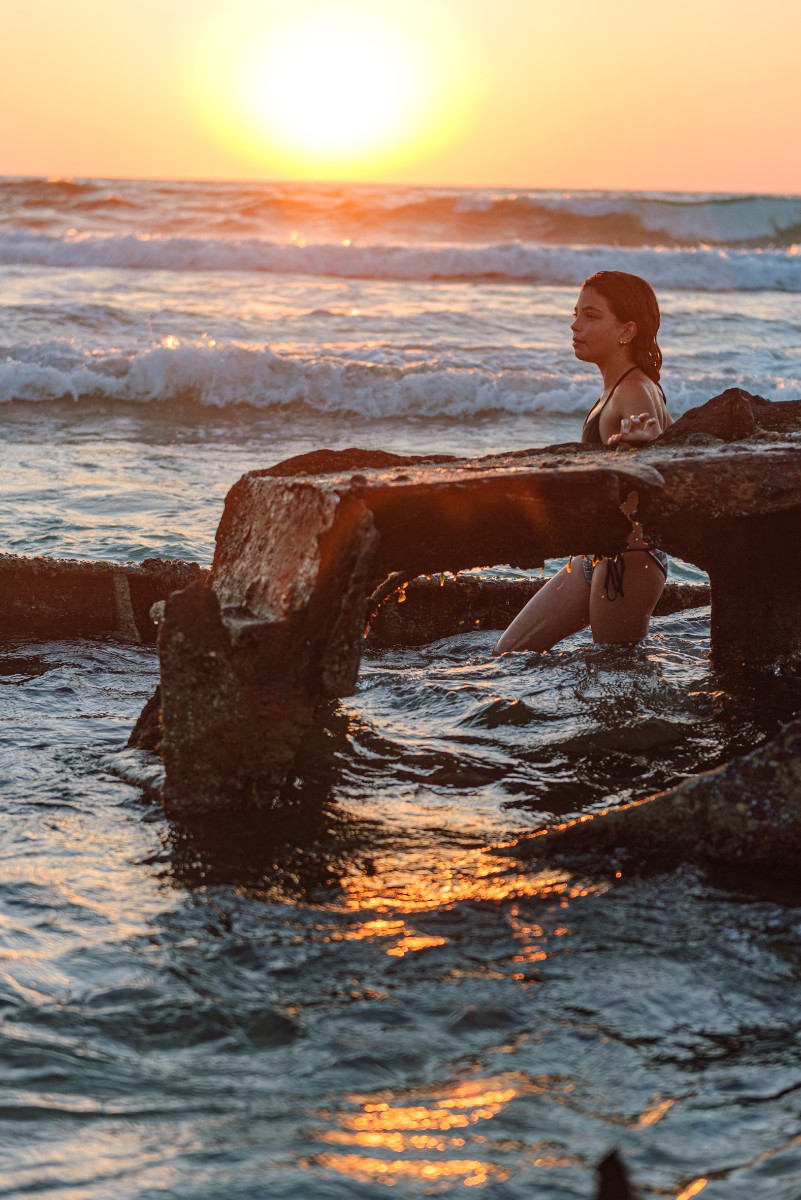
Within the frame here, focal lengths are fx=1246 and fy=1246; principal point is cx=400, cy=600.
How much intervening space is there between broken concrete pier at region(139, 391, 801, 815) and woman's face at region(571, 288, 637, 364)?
4.89ft

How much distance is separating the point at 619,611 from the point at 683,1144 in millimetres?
3622

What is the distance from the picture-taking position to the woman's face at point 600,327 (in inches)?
230

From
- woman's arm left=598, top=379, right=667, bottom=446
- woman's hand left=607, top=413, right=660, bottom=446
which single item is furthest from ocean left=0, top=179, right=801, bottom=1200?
woman's arm left=598, top=379, right=667, bottom=446

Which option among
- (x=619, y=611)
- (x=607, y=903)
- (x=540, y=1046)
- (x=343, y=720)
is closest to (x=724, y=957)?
(x=607, y=903)

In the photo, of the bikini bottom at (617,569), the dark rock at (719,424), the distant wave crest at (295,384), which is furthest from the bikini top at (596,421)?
the distant wave crest at (295,384)

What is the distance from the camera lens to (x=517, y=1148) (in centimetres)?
242

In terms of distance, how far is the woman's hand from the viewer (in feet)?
15.8

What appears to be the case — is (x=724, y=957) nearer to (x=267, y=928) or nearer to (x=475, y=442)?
(x=267, y=928)

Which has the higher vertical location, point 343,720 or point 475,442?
point 475,442

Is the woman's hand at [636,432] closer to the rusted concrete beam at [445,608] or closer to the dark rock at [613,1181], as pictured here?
the rusted concrete beam at [445,608]

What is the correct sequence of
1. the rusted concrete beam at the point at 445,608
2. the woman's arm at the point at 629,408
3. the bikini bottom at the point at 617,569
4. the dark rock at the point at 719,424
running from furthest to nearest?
the rusted concrete beam at the point at 445,608, the bikini bottom at the point at 617,569, the woman's arm at the point at 629,408, the dark rock at the point at 719,424

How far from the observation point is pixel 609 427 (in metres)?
5.62

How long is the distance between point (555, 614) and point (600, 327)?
1.37 metres

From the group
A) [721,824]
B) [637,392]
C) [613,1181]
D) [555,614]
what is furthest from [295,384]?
[613,1181]
